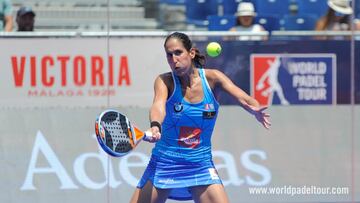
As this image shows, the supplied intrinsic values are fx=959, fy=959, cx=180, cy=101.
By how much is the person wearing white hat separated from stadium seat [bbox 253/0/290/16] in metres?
0.37

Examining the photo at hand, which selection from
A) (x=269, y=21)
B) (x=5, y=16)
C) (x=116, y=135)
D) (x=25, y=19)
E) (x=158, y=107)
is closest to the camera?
(x=116, y=135)

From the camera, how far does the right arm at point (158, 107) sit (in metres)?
5.98

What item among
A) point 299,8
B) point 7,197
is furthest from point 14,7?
point 299,8

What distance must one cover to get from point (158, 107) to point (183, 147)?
0.48 m

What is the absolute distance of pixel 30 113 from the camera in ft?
30.7

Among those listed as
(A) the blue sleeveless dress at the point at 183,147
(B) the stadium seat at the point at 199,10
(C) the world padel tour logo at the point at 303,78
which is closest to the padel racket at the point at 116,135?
(A) the blue sleeveless dress at the point at 183,147

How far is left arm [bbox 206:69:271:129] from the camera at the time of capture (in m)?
6.52

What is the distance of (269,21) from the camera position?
31.9 ft

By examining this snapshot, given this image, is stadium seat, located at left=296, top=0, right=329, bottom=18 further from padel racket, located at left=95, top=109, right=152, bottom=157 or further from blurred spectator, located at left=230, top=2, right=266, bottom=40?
padel racket, located at left=95, top=109, right=152, bottom=157

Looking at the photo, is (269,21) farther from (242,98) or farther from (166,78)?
(166,78)

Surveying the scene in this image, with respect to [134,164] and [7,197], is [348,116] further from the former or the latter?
[7,197]

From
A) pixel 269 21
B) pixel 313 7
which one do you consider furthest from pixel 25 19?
pixel 313 7

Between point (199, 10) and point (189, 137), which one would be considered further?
point (199, 10)

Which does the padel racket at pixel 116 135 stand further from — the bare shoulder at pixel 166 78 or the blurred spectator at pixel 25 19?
the blurred spectator at pixel 25 19
